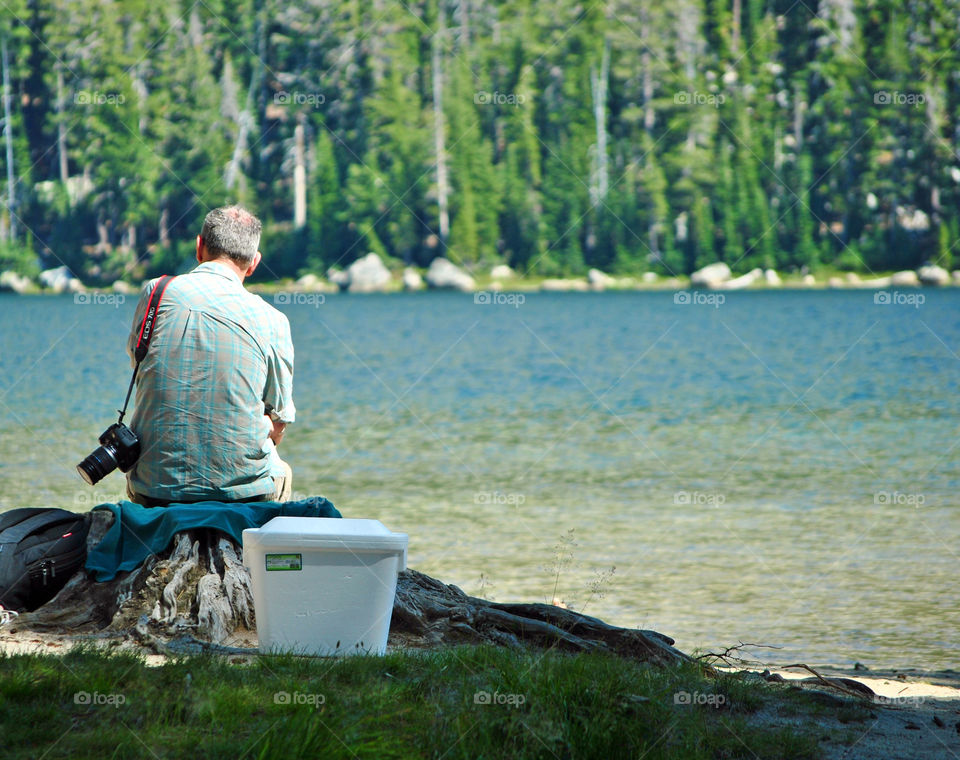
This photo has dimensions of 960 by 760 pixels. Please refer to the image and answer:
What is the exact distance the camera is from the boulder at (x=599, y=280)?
59.5m

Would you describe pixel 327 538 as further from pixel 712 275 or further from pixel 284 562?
pixel 712 275

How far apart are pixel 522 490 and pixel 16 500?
4.78 metres

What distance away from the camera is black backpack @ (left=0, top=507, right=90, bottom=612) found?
4324 millimetres

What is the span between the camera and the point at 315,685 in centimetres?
339

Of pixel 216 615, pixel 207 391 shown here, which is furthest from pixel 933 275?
pixel 216 615

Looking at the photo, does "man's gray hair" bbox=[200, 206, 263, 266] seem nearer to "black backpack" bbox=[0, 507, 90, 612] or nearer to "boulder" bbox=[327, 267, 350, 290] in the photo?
"black backpack" bbox=[0, 507, 90, 612]

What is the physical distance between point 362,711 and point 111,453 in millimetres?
1623

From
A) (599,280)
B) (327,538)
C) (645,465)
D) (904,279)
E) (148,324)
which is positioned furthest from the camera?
(599,280)

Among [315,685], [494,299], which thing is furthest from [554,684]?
[494,299]

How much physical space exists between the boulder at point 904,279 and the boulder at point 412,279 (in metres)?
24.5

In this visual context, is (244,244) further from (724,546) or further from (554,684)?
(724,546)

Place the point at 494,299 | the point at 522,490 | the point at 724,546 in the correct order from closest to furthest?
the point at 724,546, the point at 522,490, the point at 494,299

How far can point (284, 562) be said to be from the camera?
3.77 metres

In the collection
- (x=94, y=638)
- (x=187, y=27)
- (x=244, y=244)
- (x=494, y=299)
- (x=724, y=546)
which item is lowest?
(x=494, y=299)
